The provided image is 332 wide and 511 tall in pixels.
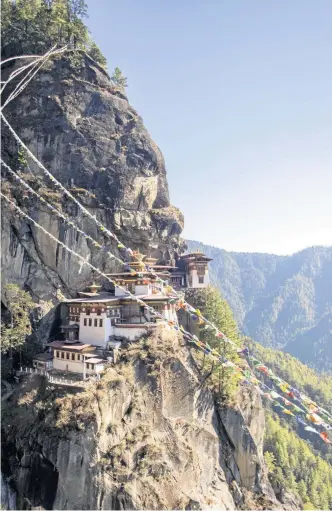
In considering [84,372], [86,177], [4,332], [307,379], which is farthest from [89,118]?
[307,379]

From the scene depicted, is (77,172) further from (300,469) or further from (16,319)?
(300,469)

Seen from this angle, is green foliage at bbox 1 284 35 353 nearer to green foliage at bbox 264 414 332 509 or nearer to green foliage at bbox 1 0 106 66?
green foliage at bbox 1 0 106 66

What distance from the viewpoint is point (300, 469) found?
73875 mm

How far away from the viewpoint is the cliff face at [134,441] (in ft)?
80.6

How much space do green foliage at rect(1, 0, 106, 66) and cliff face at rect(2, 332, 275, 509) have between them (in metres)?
35.9

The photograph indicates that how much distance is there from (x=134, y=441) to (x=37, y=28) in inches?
1751

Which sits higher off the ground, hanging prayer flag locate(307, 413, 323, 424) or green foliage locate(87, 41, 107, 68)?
green foliage locate(87, 41, 107, 68)

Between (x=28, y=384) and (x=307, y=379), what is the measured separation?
373ft

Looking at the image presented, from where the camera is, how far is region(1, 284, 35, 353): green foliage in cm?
3058

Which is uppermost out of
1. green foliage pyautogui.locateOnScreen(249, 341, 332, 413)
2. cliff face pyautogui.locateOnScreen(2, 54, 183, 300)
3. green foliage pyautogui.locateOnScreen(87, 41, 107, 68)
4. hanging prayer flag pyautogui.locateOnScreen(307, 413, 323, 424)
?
green foliage pyautogui.locateOnScreen(87, 41, 107, 68)

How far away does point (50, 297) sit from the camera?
36.4 meters

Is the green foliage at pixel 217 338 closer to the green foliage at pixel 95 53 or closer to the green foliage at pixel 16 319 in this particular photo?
the green foliage at pixel 16 319

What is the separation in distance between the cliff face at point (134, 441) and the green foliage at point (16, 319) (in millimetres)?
3403

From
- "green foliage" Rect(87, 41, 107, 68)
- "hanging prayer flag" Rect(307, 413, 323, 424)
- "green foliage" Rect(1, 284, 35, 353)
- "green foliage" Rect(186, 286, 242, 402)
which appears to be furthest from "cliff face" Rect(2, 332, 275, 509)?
"green foliage" Rect(87, 41, 107, 68)
